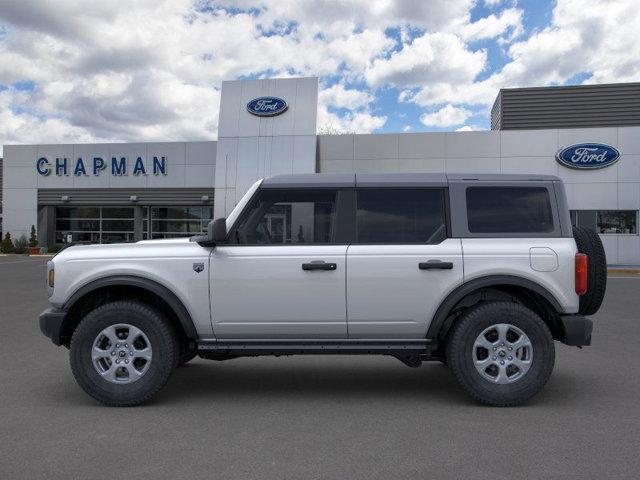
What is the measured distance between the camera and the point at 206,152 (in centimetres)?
2908

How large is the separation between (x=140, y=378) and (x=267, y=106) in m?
22.2

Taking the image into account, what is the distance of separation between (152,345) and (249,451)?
1438 mm

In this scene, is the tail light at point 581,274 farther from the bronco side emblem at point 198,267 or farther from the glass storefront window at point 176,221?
the glass storefront window at point 176,221

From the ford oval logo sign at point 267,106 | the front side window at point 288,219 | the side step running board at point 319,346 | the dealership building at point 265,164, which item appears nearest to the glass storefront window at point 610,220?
the dealership building at point 265,164

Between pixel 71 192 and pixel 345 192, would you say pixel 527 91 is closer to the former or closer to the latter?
pixel 71 192

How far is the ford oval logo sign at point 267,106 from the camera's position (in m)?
25.7

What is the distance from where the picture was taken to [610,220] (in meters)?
24.7

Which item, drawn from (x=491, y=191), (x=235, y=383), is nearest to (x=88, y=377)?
(x=235, y=383)

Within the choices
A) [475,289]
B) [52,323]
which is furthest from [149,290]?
[475,289]

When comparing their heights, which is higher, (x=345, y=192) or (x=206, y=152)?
(x=206, y=152)

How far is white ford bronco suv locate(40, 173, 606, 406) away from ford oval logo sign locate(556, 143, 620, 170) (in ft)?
69.7

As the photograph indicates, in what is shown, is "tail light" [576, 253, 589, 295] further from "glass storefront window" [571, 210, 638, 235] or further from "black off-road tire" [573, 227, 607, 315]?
"glass storefront window" [571, 210, 638, 235]

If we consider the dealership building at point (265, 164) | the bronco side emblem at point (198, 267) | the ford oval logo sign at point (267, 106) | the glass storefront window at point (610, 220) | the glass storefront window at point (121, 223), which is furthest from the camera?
the glass storefront window at point (121, 223)

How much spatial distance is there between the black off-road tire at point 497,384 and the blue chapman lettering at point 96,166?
26.9 m
